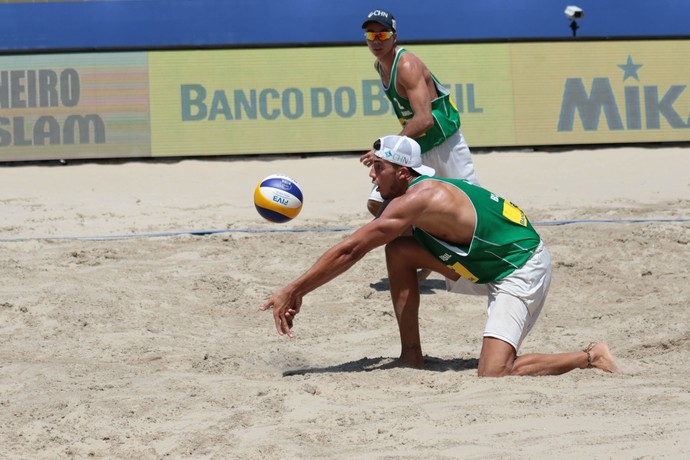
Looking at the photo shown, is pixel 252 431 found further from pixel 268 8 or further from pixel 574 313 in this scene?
pixel 268 8

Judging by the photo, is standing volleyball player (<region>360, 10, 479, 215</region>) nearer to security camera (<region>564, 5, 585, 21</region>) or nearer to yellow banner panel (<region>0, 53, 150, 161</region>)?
yellow banner panel (<region>0, 53, 150, 161</region>)

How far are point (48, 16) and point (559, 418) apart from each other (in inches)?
486

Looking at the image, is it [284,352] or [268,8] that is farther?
[268,8]

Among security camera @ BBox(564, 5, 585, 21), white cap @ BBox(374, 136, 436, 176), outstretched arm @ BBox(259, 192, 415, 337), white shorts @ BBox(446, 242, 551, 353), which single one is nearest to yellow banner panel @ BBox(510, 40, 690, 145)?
security camera @ BBox(564, 5, 585, 21)

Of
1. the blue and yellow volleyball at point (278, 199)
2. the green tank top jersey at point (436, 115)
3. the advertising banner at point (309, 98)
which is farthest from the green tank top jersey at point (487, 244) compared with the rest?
the advertising banner at point (309, 98)

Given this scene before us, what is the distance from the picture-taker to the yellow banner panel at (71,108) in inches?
462

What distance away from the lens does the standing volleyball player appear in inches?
259

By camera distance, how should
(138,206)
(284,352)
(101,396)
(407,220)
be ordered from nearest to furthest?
(101,396), (407,220), (284,352), (138,206)

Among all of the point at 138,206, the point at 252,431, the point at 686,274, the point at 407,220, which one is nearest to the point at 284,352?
the point at 407,220

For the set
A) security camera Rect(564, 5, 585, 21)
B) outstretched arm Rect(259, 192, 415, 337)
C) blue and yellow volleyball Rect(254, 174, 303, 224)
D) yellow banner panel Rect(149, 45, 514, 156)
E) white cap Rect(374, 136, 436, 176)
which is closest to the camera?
outstretched arm Rect(259, 192, 415, 337)

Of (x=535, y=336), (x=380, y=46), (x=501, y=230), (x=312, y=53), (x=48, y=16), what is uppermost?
(x=48, y=16)

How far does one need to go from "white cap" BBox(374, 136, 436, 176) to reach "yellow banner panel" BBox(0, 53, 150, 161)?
7.49 metres

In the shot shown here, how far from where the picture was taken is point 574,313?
22.7 feet

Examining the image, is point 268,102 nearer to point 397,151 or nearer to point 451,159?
point 451,159
